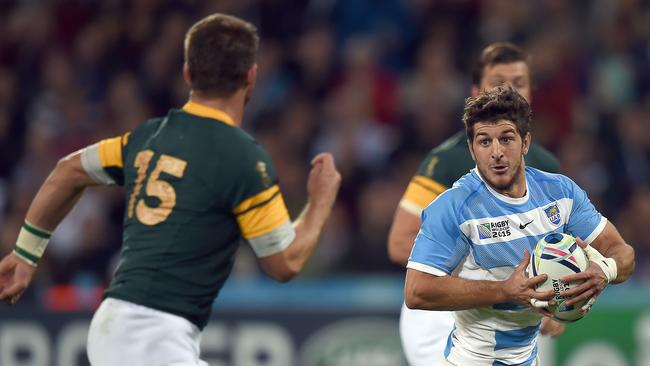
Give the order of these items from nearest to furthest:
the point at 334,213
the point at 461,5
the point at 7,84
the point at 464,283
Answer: the point at 464,283 < the point at 334,213 < the point at 461,5 < the point at 7,84

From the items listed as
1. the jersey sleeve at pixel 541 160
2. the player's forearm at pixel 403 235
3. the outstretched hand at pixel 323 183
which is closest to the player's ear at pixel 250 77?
the outstretched hand at pixel 323 183

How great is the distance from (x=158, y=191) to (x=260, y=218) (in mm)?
435

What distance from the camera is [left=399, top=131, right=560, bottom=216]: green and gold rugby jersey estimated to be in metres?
6.09

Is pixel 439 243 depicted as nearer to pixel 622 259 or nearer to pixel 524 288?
pixel 524 288

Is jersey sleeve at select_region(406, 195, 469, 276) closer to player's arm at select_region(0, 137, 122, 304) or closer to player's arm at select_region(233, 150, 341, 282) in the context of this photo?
player's arm at select_region(233, 150, 341, 282)

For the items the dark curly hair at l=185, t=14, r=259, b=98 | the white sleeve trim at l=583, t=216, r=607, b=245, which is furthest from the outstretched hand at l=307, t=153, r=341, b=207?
the white sleeve trim at l=583, t=216, r=607, b=245

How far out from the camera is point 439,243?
4.97m

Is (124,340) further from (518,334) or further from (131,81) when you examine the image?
(131,81)

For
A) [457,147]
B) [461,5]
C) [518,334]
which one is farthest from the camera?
[461,5]

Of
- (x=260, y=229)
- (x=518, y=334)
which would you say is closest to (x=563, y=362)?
(x=518, y=334)

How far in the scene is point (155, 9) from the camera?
1308 cm

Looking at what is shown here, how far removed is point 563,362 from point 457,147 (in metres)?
3.17

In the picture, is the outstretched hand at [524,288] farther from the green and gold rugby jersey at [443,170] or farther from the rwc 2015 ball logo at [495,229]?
the green and gold rugby jersey at [443,170]

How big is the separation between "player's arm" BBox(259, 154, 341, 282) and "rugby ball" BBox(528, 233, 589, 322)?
97 cm
